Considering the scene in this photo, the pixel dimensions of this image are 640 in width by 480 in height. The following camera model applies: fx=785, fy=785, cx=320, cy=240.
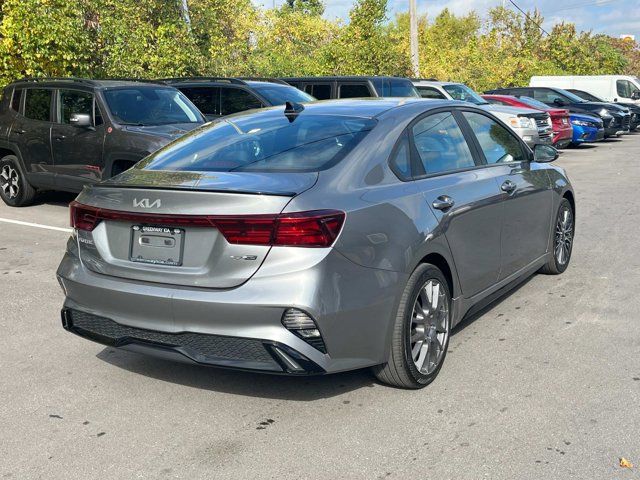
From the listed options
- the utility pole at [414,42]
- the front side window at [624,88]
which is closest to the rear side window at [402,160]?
the utility pole at [414,42]

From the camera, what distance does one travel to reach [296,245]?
3.76 m

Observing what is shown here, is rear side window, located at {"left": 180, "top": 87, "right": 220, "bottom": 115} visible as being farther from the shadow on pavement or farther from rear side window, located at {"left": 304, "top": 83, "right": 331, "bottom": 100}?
the shadow on pavement

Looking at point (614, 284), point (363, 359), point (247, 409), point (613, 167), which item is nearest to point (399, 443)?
point (363, 359)

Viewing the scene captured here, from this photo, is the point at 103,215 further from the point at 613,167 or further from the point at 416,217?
the point at 613,167

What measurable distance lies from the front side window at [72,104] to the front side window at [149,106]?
298 mm

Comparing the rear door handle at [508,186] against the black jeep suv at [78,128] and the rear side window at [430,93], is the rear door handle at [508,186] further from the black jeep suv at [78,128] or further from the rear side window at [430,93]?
the rear side window at [430,93]

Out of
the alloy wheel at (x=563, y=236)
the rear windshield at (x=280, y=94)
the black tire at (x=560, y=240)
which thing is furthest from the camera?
the rear windshield at (x=280, y=94)

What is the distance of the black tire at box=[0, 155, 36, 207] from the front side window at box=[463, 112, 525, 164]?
7688mm

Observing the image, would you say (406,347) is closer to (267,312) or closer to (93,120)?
(267,312)

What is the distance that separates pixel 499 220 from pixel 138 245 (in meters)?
2.56

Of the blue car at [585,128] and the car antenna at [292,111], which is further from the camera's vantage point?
the blue car at [585,128]

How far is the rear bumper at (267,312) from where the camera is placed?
3.74m

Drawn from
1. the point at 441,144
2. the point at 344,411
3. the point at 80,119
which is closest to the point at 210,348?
the point at 344,411

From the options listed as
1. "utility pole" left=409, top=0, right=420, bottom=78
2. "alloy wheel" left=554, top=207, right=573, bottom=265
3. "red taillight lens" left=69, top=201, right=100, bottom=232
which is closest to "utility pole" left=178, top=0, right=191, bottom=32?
"utility pole" left=409, top=0, right=420, bottom=78
